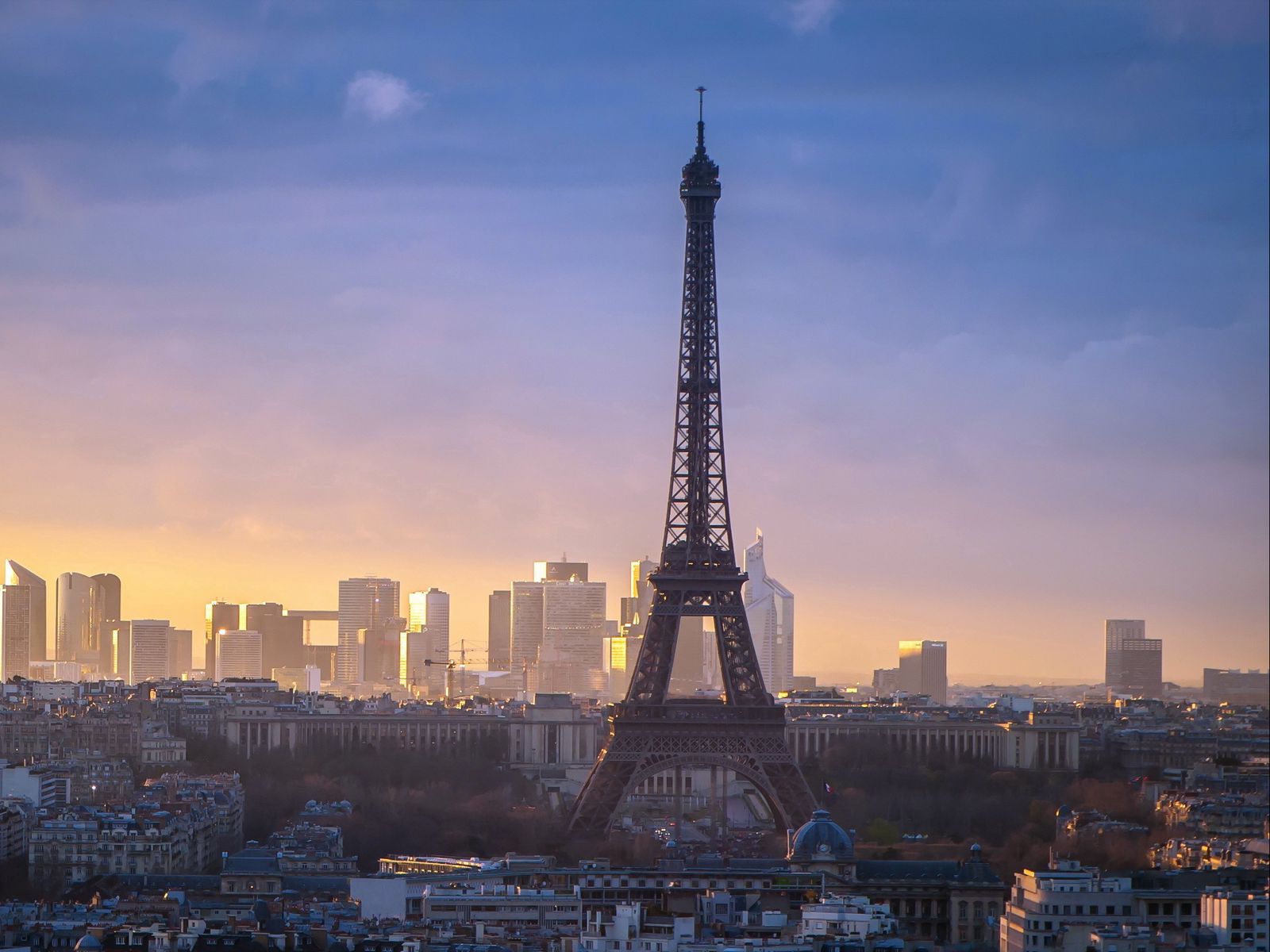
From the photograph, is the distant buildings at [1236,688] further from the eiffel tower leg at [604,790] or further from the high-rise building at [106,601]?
the high-rise building at [106,601]

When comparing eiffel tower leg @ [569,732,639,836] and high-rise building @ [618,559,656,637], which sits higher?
high-rise building @ [618,559,656,637]

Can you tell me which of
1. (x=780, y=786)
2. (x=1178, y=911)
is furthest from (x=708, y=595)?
(x=1178, y=911)

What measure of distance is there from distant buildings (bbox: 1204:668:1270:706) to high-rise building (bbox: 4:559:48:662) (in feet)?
194

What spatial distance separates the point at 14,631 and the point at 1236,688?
251 feet

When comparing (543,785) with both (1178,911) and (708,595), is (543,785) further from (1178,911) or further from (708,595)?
(1178,911)

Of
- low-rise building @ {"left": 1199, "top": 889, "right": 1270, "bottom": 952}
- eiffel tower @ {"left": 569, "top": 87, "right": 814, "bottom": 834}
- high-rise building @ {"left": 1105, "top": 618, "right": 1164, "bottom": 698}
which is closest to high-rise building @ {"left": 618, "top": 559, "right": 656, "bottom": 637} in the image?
high-rise building @ {"left": 1105, "top": 618, "right": 1164, "bottom": 698}

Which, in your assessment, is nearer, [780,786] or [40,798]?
[780,786]

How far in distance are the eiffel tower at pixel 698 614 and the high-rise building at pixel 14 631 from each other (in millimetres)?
91322

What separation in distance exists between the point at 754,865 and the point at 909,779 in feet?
121

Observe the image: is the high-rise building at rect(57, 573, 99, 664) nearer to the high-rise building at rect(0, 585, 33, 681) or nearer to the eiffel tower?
the high-rise building at rect(0, 585, 33, 681)

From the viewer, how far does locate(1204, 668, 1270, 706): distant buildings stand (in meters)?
122

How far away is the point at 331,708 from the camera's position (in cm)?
14725

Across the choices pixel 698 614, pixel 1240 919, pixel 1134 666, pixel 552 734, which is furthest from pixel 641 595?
pixel 1240 919

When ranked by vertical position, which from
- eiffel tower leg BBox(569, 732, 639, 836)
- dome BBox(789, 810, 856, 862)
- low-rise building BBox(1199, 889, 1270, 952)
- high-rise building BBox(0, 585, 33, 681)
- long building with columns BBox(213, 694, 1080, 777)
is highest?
high-rise building BBox(0, 585, 33, 681)
